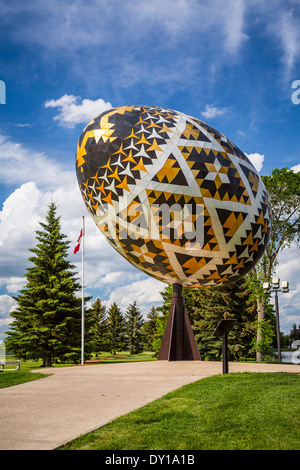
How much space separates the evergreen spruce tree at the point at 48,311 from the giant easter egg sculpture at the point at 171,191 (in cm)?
A: 1256

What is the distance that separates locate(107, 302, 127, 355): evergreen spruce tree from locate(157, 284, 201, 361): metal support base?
44.7m

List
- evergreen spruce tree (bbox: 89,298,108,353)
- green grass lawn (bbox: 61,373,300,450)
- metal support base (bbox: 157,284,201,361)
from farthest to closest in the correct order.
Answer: evergreen spruce tree (bbox: 89,298,108,353), metal support base (bbox: 157,284,201,361), green grass lawn (bbox: 61,373,300,450)

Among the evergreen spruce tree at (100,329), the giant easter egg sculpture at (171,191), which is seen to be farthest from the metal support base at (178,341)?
the evergreen spruce tree at (100,329)

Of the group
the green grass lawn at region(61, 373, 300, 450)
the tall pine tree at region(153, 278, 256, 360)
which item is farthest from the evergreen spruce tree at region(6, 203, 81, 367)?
the green grass lawn at region(61, 373, 300, 450)

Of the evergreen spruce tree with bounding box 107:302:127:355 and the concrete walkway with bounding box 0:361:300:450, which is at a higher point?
the concrete walkway with bounding box 0:361:300:450

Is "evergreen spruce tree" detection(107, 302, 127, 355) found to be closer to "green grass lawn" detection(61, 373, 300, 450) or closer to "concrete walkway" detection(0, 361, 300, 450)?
"concrete walkway" detection(0, 361, 300, 450)

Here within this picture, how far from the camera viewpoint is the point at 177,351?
19.6m

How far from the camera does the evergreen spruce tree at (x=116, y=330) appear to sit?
63000 mm

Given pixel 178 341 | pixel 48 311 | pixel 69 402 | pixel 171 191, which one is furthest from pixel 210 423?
pixel 48 311

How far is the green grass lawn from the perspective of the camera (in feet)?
16.9

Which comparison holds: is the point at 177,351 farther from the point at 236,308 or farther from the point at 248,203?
the point at 236,308

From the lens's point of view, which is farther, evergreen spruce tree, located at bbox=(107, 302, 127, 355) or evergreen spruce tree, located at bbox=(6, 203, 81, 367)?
evergreen spruce tree, located at bbox=(107, 302, 127, 355)

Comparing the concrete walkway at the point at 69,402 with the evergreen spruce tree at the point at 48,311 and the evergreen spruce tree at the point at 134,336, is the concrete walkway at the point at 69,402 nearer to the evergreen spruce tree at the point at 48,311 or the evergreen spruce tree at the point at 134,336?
the evergreen spruce tree at the point at 48,311
